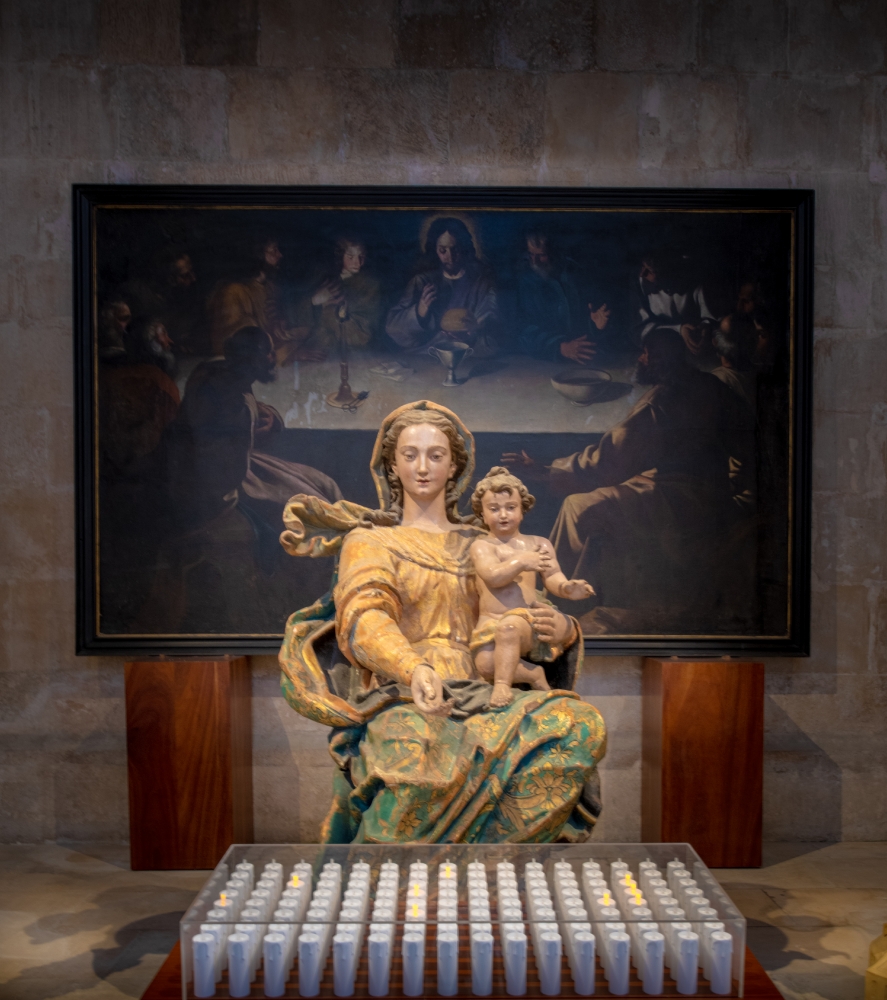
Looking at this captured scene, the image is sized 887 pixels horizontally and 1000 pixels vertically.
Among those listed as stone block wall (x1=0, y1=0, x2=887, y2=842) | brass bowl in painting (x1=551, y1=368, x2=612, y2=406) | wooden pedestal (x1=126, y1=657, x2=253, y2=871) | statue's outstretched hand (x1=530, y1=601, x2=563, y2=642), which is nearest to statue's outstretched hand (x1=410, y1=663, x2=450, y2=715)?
statue's outstretched hand (x1=530, y1=601, x2=563, y2=642)

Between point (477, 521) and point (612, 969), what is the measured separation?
2.42 m

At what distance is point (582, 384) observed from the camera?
6691 millimetres

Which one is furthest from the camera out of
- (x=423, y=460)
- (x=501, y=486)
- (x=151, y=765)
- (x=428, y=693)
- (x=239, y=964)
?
(x=151, y=765)

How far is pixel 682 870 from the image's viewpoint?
357 cm

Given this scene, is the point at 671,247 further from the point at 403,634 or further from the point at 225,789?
the point at 225,789

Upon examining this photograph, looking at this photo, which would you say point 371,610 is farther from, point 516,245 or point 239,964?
point 516,245

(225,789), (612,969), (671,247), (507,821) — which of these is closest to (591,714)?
(507,821)

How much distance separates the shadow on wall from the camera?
6.68 meters

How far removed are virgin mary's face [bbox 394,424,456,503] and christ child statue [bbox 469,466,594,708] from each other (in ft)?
0.96

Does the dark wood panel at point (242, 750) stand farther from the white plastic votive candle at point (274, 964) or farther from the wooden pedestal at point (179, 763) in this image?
the white plastic votive candle at point (274, 964)

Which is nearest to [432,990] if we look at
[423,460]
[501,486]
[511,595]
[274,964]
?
[274,964]

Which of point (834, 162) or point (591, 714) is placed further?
point (834, 162)

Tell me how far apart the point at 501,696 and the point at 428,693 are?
379mm

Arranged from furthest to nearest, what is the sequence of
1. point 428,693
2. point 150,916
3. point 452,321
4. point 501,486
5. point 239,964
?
point 452,321, point 150,916, point 501,486, point 428,693, point 239,964
